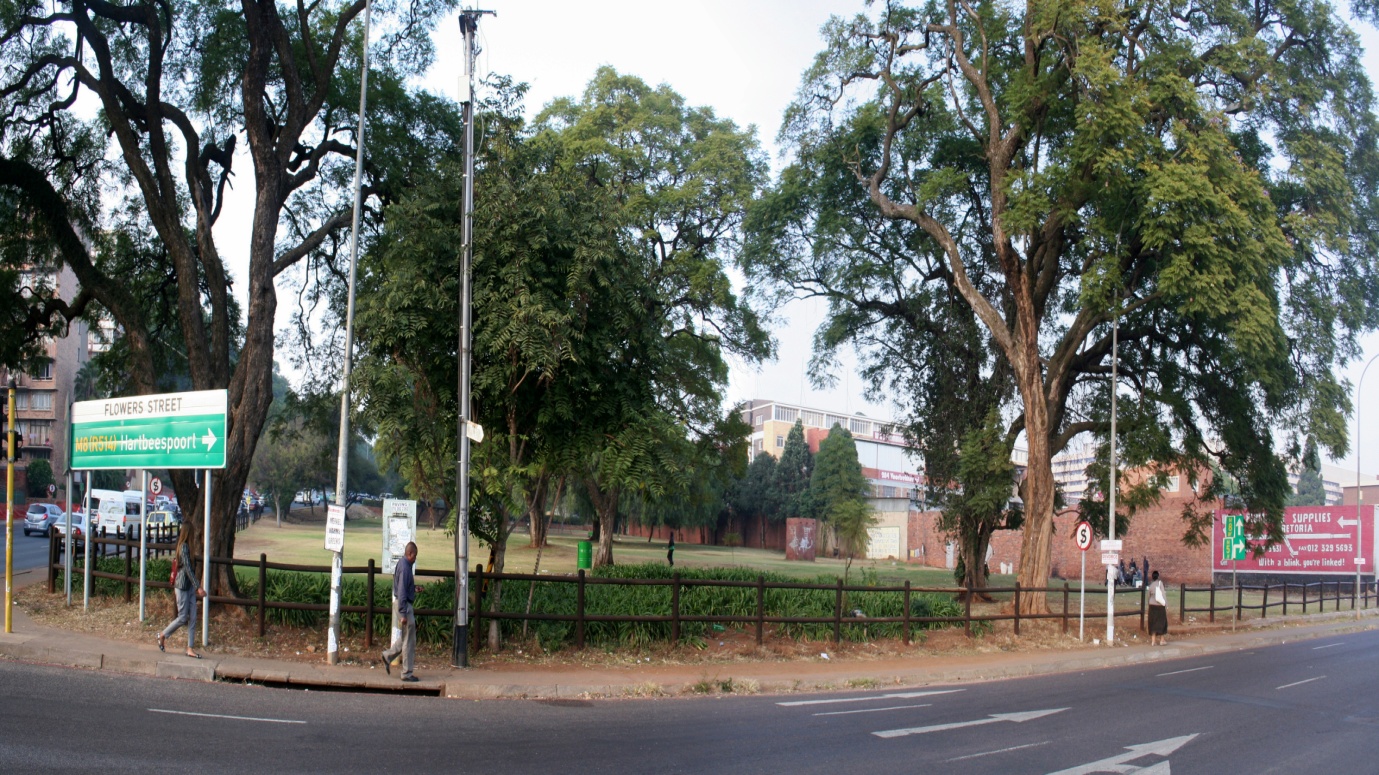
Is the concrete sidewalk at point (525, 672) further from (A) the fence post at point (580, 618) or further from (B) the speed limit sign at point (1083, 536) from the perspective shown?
(B) the speed limit sign at point (1083, 536)

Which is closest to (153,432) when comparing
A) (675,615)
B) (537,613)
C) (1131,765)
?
(537,613)

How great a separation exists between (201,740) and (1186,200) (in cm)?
2078

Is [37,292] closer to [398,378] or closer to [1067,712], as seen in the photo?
[398,378]

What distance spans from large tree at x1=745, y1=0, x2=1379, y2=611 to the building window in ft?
324

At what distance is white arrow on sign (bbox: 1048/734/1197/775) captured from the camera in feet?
30.2

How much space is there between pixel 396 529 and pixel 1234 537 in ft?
85.6

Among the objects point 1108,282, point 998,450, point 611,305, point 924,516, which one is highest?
point 1108,282

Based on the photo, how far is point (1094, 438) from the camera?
101 feet

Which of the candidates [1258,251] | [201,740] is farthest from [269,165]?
[1258,251]

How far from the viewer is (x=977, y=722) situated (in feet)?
39.7

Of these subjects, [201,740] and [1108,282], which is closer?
[201,740]

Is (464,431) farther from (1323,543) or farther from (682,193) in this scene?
(1323,543)

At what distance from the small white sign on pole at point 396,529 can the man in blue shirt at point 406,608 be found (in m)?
1.01

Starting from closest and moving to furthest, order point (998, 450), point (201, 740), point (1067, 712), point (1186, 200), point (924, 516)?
point (201, 740) → point (1067, 712) → point (1186, 200) → point (998, 450) → point (924, 516)
